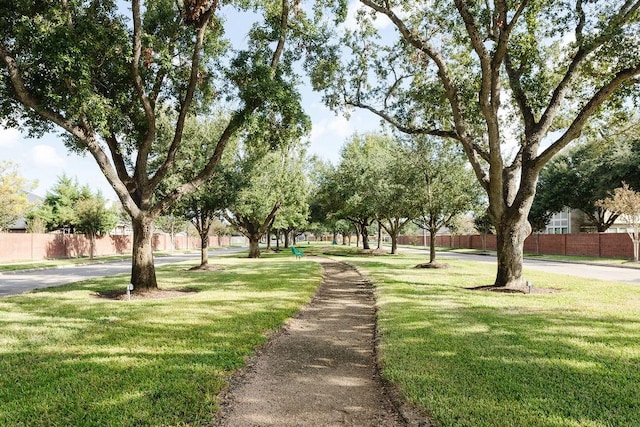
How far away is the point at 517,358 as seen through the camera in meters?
5.40

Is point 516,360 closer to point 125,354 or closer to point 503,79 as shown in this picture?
point 125,354

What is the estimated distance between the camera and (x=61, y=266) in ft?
83.0

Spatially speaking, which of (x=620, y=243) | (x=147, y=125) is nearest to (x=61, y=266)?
(x=147, y=125)

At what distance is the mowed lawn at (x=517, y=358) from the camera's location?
12.7ft

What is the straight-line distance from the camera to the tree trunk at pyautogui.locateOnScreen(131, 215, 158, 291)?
38.8 ft

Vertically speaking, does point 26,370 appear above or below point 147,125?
below

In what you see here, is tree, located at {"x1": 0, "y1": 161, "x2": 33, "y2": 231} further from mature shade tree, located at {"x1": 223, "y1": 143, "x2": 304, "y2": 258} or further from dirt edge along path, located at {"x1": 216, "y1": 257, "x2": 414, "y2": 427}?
dirt edge along path, located at {"x1": 216, "y1": 257, "x2": 414, "y2": 427}

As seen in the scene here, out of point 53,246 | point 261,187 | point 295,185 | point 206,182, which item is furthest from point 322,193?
point 53,246

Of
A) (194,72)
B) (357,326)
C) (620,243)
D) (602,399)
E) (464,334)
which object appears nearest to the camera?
(602,399)

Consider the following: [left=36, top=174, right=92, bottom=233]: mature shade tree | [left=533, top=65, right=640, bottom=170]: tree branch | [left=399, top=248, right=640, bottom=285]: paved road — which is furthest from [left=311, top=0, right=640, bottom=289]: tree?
[left=36, top=174, right=92, bottom=233]: mature shade tree

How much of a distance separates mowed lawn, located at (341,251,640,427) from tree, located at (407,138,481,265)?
11.6m

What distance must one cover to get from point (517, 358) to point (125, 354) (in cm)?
512

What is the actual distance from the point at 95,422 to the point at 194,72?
9685mm

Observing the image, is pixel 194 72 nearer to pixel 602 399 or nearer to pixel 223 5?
pixel 223 5
